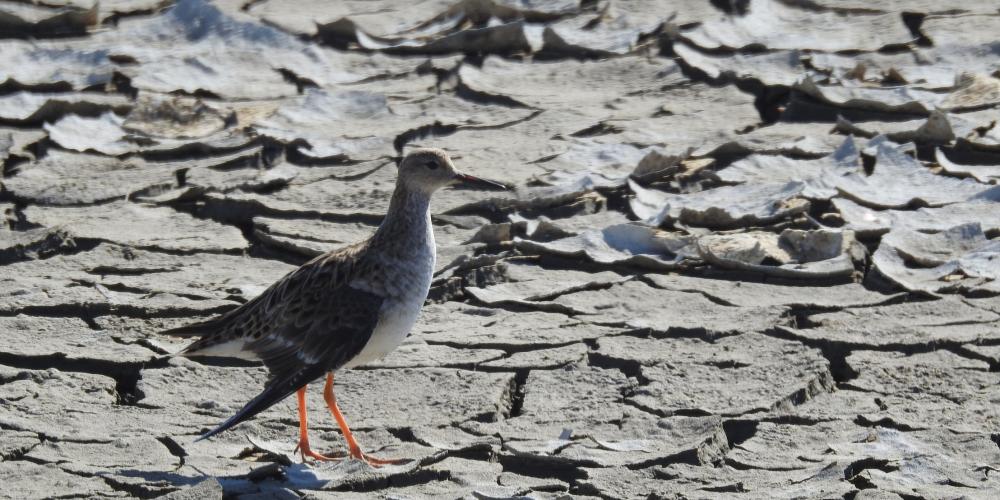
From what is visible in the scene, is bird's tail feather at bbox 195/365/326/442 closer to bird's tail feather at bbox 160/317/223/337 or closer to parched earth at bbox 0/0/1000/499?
parched earth at bbox 0/0/1000/499

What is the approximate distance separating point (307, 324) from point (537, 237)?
1.95 m

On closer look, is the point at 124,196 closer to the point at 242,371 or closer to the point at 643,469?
the point at 242,371

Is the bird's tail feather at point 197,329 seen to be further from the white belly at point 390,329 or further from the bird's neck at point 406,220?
the bird's neck at point 406,220

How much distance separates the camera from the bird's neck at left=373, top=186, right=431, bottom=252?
5176mm

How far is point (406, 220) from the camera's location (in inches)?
207

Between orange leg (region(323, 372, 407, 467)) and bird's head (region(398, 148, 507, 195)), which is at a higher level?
bird's head (region(398, 148, 507, 195))

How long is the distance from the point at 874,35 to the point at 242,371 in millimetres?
5059

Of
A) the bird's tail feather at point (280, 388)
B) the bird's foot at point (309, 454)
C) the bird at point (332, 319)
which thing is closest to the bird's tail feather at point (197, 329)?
the bird at point (332, 319)

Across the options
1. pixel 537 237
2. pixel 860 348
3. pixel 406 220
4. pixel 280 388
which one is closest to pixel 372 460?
pixel 280 388

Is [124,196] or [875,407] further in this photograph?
[124,196]

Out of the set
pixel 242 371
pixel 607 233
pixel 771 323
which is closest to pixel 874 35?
pixel 607 233

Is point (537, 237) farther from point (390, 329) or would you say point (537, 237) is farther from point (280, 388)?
point (280, 388)

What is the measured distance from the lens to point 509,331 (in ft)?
19.1

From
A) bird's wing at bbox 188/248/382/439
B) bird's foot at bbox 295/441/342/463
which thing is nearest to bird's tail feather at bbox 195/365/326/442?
bird's wing at bbox 188/248/382/439
